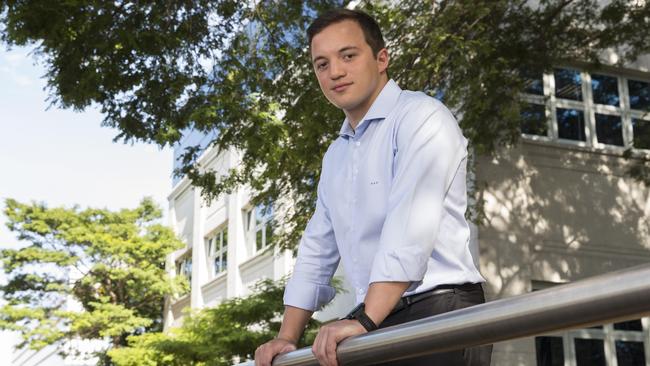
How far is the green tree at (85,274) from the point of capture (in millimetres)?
30891

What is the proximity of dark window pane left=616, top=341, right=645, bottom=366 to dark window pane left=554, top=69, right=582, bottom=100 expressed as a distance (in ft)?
13.6

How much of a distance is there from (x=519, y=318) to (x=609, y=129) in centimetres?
1541

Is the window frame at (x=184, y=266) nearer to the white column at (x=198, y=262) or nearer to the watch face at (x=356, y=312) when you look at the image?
the white column at (x=198, y=262)

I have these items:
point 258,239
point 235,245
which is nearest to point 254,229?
point 258,239

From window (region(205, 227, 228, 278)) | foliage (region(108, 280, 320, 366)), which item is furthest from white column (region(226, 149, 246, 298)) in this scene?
foliage (region(108, 280, 320, 366))

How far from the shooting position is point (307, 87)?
32.4 ft

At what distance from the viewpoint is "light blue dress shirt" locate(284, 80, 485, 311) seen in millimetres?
1878

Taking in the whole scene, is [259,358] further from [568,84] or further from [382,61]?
[568,84]

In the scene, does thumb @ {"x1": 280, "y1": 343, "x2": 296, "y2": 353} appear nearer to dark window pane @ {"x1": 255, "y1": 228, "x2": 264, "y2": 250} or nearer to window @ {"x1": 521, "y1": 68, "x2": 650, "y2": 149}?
window @ {"x1": 521, "y1": 68, "x2": 650, "y2": 149}

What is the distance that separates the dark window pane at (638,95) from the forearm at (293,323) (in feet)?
48.8

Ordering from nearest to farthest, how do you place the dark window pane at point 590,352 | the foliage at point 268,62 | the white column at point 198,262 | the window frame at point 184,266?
the foliage at point 268,62, the dark window pane at point 590,352, the white column at point 198,262, the window frame at point 184,266

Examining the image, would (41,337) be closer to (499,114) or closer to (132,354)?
(132,354)

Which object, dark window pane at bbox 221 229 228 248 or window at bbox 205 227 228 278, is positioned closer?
window at bbox 205 227 228 278

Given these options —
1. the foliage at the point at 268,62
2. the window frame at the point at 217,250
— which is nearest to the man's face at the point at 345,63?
the foliage at the point at 268,62
